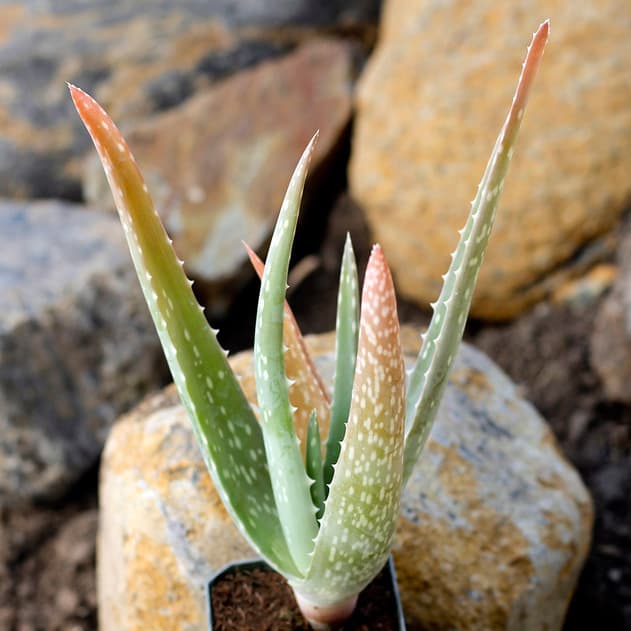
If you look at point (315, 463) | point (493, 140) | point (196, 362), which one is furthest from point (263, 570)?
point (493, 140)

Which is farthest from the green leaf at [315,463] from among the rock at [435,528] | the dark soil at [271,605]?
the rock at [435,528]

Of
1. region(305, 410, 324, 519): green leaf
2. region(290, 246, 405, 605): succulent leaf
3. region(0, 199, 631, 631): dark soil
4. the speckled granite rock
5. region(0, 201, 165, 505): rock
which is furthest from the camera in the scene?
the speckled granite rock

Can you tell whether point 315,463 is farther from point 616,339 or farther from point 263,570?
point 616,339

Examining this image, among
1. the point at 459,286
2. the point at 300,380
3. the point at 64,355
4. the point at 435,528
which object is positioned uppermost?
the point at 459,286

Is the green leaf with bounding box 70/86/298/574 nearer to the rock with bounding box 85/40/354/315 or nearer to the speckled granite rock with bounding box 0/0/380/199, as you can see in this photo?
the rock with bounding box 85/40/354/315

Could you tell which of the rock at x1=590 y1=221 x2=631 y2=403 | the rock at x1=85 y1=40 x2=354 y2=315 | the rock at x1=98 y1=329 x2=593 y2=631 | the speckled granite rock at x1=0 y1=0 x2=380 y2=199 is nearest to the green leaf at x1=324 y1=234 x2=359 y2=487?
the rock at x1=98 y1=329 x2=593 y2=631

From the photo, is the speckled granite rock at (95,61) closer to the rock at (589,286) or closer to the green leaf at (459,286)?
the rock at (589,286)
